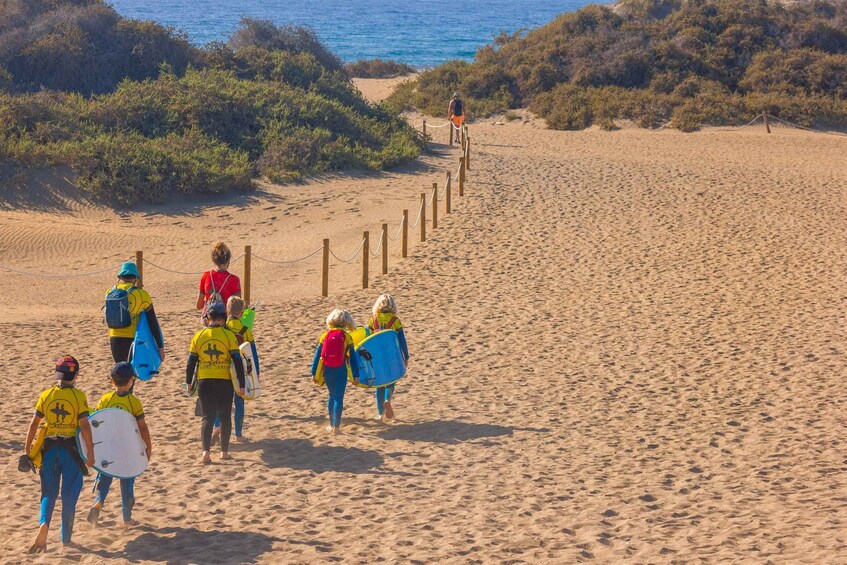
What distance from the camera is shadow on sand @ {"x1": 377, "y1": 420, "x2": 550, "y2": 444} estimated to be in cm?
899

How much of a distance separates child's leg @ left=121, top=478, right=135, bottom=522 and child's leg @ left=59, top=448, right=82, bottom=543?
1.18 feet

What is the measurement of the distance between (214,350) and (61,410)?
1.69 meters

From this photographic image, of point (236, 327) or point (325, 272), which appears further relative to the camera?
point (325, 272)

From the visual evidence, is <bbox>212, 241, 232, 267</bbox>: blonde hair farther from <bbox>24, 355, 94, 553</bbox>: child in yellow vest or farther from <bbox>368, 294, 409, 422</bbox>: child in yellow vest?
<bbox>24, 355, 94, 553</bbox>: child in yellow vest

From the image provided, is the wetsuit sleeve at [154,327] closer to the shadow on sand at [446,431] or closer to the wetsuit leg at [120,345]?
the wetsuit leg at [120,345]

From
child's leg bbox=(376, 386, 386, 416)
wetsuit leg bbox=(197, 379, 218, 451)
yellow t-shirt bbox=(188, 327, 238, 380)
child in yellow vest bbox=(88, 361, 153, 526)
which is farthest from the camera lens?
child's leg bbox=(376, 386, 386, 416)

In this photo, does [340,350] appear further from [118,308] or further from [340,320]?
[118,308]

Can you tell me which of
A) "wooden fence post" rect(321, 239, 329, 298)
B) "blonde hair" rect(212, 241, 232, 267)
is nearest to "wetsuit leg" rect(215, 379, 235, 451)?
"blonde hair" rect(212, 241, 232, 267)

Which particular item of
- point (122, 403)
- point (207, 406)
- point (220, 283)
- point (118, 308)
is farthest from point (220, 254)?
point (122, 403)

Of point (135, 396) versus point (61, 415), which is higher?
point (61, 415)

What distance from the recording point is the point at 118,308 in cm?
877

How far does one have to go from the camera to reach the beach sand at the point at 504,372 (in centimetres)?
688

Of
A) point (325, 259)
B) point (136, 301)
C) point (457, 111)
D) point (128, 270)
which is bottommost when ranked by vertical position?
point (325, 259)

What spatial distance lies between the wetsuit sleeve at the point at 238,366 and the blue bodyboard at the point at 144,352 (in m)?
1.17
